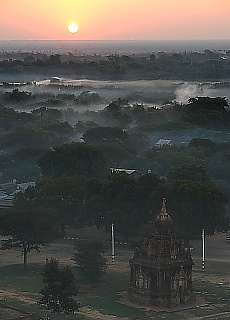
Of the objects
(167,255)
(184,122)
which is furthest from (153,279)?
(184,122)

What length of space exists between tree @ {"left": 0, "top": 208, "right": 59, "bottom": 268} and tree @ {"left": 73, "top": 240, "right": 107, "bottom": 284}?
481 centimetres

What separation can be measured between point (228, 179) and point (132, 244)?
22.0m

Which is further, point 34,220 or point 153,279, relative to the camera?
point 34,220

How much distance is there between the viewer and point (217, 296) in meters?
48.1

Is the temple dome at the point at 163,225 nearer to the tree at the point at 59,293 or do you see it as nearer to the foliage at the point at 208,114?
the tree at the point at 59,293

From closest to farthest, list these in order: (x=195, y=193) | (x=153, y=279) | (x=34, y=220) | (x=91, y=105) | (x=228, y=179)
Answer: (x=153, y=279) → (x=34, y=220) → (x=195, y=193) → (x=228, y=179) → (x=91, y=105)

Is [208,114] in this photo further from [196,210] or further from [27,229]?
[27,229]

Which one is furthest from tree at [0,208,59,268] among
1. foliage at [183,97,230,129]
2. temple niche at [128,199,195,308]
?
foliage at [183,97,230,129]

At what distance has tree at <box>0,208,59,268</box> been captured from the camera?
55656mm

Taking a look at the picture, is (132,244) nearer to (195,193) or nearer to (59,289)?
(195,193)

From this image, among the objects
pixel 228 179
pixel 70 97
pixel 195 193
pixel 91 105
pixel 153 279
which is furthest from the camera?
pixel 70 97

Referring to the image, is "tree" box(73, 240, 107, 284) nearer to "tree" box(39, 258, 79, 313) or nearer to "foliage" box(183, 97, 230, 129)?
"tree" box(39, 258, 79, 313)

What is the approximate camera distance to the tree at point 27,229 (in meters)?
55.7

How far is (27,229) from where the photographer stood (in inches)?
2203
